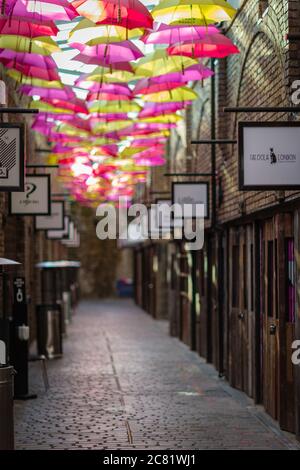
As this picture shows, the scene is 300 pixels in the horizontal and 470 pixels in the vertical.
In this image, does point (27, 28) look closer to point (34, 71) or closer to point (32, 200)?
point (34, 71)

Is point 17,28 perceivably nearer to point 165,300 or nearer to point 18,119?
point 18,119

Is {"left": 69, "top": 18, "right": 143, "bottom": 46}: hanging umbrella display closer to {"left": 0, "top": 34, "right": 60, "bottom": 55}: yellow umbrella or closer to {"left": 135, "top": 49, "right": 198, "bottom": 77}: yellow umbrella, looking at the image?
{"left": 0, "top": 34, "right": 60, "bottom": 55}: yellow umbrella

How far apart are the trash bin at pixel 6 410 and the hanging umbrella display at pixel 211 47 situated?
4653 mm

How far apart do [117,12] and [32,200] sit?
5.12 m

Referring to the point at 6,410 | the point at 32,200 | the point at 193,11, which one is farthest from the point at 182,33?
the point at 6,410

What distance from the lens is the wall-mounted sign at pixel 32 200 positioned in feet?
45.9

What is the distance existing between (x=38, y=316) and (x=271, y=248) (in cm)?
808

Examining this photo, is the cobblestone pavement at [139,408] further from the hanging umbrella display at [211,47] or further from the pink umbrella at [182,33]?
the pink umbrella at [182,33]

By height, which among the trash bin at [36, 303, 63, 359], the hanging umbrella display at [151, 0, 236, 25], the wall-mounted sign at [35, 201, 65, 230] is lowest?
the trash bin at [36, 303, 63, 359]

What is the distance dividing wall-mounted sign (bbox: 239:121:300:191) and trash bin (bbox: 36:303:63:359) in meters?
10.1

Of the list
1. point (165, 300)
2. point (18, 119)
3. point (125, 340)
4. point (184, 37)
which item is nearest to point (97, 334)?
point (125, 340)

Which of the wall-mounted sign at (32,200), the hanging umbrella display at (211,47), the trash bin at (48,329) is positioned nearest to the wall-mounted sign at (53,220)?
the trash bin at (48,329)

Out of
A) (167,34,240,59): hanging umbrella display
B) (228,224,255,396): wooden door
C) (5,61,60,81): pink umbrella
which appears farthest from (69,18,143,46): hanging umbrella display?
(228,224,255,396): wooden door

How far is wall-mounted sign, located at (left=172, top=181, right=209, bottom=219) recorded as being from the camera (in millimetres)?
16031
